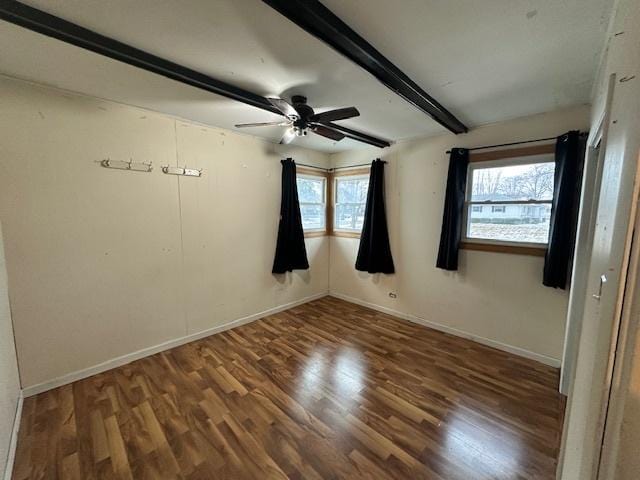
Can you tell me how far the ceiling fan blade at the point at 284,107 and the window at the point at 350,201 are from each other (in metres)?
1.97

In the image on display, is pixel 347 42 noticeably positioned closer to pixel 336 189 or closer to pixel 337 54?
pixel 337 54

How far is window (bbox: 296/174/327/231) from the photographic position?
3.96 metres

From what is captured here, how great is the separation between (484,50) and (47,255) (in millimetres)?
3411

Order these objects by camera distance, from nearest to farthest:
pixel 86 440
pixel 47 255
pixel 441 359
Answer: pixel 86 440, pixel 47 255, pixel 441 359

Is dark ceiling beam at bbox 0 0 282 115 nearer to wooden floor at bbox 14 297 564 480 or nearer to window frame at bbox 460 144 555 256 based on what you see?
wooden floor at bbox 14 297 564 480

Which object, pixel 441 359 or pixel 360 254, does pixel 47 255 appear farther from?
pixel 441 359

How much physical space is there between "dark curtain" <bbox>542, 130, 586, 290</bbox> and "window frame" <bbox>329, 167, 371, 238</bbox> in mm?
2100

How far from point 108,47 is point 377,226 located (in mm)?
3059

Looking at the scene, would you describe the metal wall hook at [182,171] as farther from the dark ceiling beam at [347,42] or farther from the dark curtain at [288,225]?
the dark ceiling beam at [347,42]

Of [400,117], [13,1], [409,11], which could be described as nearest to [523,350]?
[400,117]

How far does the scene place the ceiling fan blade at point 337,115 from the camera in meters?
1.93

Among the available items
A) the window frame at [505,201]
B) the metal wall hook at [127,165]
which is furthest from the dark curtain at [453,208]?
the metal wall hook at [127,165]

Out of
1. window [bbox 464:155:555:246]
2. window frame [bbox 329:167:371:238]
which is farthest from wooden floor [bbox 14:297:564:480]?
window frame [bbox 329:167:371:238]

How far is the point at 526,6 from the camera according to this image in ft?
3.92
